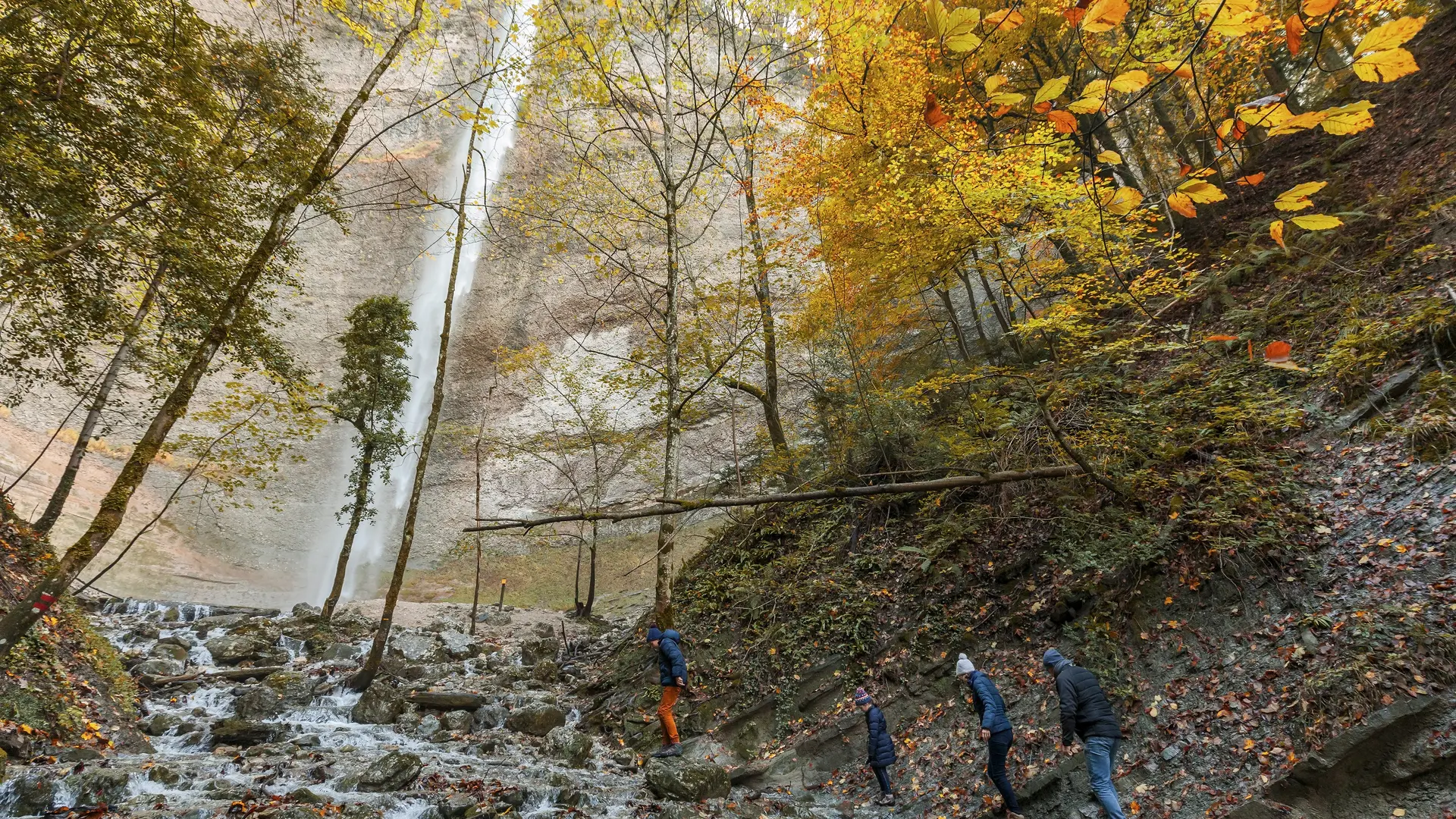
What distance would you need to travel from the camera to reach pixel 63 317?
28.5 feet

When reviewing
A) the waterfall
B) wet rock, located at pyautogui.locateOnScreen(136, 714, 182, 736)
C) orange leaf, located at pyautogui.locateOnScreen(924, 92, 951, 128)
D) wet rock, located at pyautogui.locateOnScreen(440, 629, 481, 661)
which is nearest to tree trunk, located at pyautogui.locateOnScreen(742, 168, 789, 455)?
wet rock, located at pyautogui.locateOnScreen(440, 629, 481, 661)

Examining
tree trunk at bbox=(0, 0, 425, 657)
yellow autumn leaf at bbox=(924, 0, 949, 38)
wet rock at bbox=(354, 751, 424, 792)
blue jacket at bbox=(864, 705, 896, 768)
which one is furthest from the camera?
blue jacket at bbox=(864, 705, 896, 768)

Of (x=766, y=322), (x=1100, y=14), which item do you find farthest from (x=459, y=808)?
(x=766, y=322)

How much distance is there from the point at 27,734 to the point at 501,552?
65.9 ft

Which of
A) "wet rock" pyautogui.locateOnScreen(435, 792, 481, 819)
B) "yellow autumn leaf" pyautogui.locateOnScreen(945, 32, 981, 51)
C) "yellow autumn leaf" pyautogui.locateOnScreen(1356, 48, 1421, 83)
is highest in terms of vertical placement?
"yellow autumn leaf" pyautogui.locateOnScreen(945, 32, 981, 51)

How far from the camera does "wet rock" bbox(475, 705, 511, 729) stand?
953cm

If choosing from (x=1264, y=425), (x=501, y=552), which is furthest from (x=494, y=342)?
(x=1264, y=425)

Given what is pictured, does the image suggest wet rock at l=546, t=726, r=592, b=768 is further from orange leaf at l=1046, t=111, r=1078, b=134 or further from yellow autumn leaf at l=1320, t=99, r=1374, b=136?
yellow autumn leaf at l=1320, t=99, r=1374, b=136

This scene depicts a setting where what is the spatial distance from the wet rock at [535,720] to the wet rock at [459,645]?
555cm

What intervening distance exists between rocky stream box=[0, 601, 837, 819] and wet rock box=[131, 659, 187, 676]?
0.15ft

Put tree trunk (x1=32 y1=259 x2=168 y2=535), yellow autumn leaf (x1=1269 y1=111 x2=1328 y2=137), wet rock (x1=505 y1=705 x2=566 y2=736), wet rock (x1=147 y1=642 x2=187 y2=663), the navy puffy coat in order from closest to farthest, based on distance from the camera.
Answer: yellow autumn leaf (x1=1269 y1=111 x2=1328 y2=137)
the navy puffy coat
wet rock (x1=505 y1=705 x2=566 y2=736)
tree trunk (x1=32 y1=259 x2=168 y2=535)
wet rock (x1=147 y1=642 x2=187 y2=663)

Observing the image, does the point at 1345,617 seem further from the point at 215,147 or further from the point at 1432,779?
the point at 215,147

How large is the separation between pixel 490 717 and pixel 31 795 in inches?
202

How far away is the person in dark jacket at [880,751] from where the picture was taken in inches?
259
